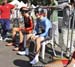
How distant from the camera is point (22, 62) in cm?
875

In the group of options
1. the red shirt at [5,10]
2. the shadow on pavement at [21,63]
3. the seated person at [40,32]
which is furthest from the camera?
the red shirt at [5,10]

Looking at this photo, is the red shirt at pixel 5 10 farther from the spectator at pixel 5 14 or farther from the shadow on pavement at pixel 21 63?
the shadow on pavement at pixel 21 63

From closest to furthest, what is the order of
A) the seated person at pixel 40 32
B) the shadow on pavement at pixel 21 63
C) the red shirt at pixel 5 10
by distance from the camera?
the shadow on pavement at pixel 21 63
the seated person at pixel 40 32
the red shirt at pixel 5 10

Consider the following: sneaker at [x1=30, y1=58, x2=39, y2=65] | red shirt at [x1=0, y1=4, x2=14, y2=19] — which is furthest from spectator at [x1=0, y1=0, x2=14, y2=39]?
sneaker at [x1=30, y1=58, x2=39, y2=65]

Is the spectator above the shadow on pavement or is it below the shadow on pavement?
above

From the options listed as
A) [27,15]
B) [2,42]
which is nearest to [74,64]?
[27,15]

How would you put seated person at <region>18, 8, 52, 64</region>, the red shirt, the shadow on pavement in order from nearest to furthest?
the shadow on pavement → seated person at <region>18, 8, 52, 64</region> → the red shirt

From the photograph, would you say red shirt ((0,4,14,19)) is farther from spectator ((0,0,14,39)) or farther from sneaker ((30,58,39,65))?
sneaker ((30,58,39,65))

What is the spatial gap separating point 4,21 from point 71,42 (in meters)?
4.65

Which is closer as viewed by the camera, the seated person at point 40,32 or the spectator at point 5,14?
the seated person at point 40,32

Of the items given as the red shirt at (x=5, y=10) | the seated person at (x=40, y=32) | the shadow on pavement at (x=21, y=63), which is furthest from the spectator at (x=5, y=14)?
the shadow on pavement at (x=21, y=63)

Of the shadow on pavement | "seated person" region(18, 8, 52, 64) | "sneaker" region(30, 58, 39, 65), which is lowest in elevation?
the shadow on pavement

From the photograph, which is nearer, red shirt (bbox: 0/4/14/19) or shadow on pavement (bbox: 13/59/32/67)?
shadow on pavement (bbox: 13/59/32/67)

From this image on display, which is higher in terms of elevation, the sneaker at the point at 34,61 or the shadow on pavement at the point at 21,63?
the sneaker at the point at 34,61
